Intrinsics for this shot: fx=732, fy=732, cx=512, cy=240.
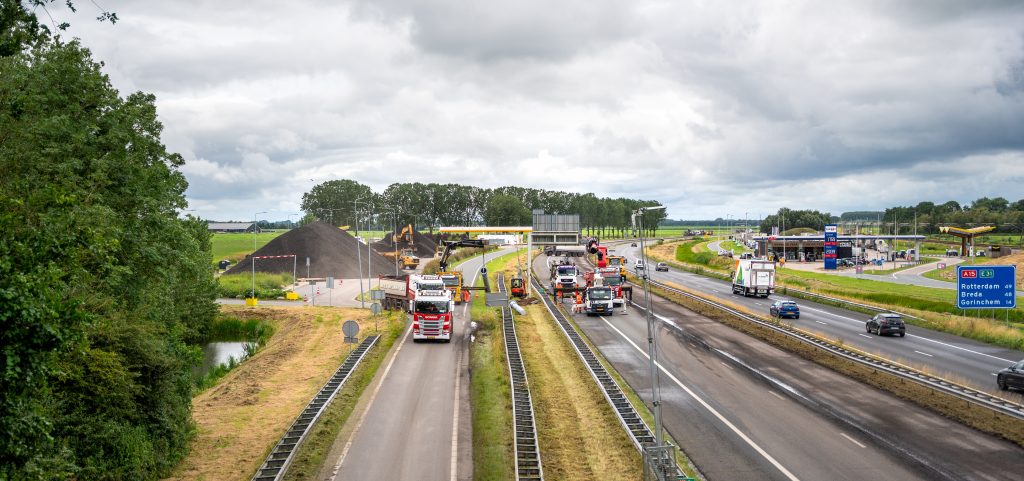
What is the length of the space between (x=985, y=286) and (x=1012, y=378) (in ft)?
44.1

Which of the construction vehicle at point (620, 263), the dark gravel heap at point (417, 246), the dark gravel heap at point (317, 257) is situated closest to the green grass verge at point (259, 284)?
the dark gravel heap at point (317, 257)

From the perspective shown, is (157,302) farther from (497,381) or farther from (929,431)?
(929,431)

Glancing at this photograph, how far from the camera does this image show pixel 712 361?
142 ft

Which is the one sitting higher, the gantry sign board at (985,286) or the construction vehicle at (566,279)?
the gantry sign board at (985,286)

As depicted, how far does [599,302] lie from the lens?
65.3 m

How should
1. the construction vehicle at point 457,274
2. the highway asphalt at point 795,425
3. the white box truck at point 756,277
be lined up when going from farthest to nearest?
1. the white box truck at point 756,277
2. the construction vehicle at point 457,274
3. the highway asphalt at point 795,425

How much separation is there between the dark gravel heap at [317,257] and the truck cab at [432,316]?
6172 centimetres

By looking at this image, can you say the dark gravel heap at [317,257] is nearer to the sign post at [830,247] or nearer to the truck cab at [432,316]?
the truck cab at [432,316]

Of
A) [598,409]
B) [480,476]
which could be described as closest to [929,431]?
[598,409]

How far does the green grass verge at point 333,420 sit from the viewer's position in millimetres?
24475

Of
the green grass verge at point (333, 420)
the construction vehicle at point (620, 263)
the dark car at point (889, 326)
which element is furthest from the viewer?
the construction vehicle at point (620, 263)

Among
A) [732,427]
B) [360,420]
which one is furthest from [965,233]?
[360,420]

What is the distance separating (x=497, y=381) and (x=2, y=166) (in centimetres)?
2362

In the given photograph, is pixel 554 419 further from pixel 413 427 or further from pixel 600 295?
pixel 600 295
